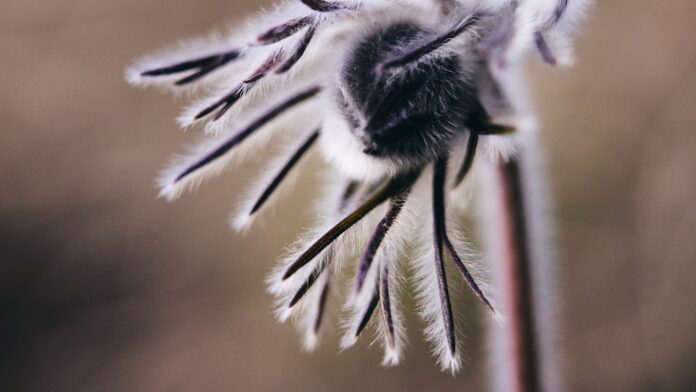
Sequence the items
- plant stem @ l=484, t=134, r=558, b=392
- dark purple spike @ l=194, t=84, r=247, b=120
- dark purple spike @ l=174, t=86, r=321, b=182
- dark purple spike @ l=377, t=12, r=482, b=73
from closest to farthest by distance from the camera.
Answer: dark purple spike @ l=377, t=12, r=482, b=73 < dark purple spike @ l=194, t=84, r=247, b=120 < dark purple spike @ l=174, t=86, r=321, b=182 < plant stem @ l=484, t=134, r=558, b=392

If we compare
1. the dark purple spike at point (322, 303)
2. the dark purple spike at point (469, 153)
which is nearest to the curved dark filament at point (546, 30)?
the dark purple spike at point (469, 153)

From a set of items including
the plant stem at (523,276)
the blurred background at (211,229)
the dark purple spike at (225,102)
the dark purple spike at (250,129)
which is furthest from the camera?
the blurred background at (211,229)

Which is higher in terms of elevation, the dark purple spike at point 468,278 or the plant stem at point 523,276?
the dark purple spike at point 468,278

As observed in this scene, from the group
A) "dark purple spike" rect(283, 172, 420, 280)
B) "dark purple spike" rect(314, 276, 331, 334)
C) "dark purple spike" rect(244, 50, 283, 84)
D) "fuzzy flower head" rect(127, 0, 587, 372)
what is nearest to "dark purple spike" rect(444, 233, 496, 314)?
"fuzzy flower head" rect(127, 0, 587, 372)

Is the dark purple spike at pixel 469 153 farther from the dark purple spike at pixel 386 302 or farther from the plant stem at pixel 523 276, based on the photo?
the plant stem at pixel 523 276

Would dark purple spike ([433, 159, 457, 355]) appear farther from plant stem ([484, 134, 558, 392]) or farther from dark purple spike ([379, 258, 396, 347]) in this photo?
plant stem ([484, 134, 558, 392])

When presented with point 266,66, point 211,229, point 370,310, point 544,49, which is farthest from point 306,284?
point 211,229
